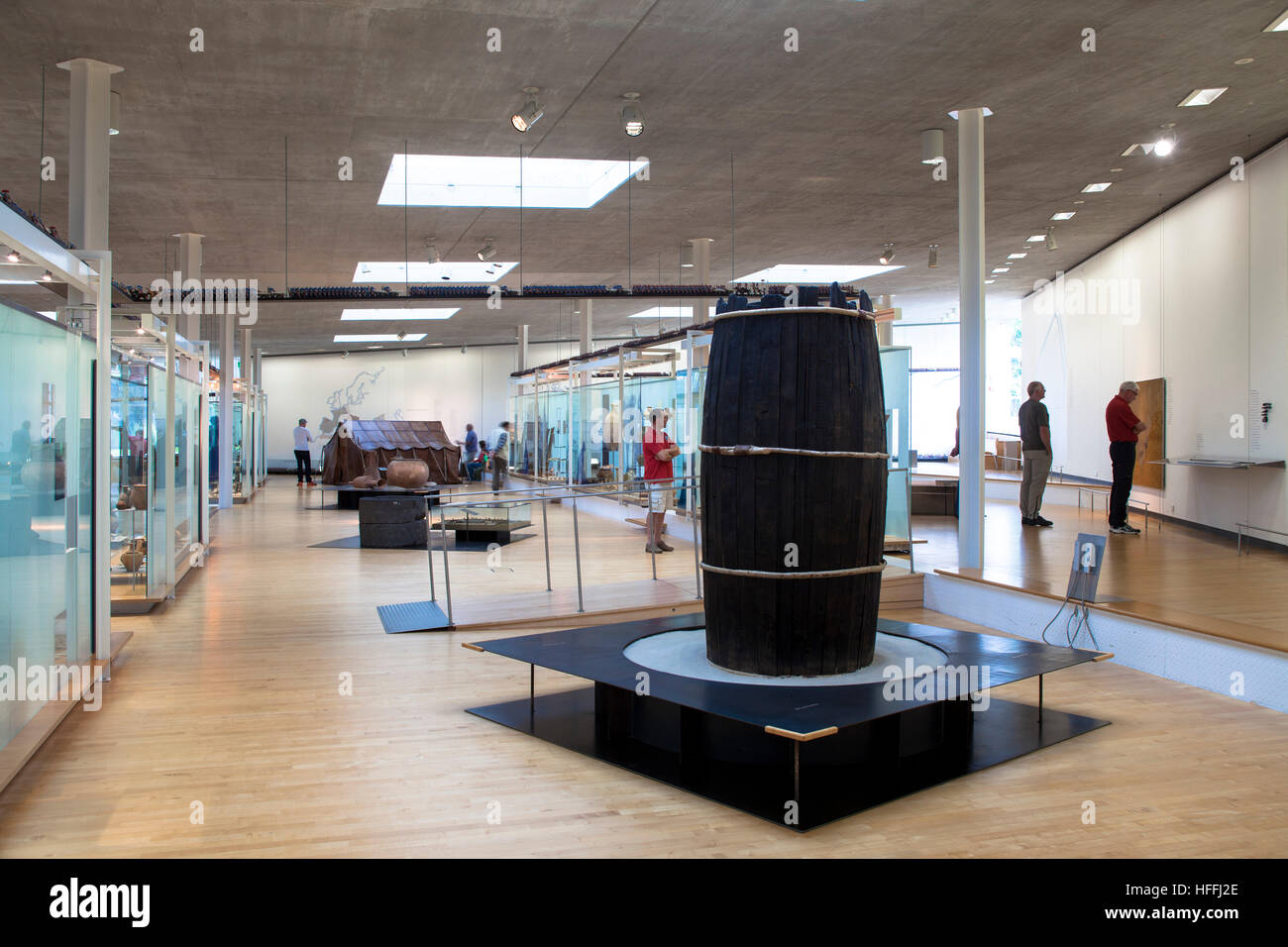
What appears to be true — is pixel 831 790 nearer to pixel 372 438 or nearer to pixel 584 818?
pixel 584 818

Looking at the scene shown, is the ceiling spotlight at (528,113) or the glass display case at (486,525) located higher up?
the ceiling spotlight at (528,113)

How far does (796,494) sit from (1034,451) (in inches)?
301

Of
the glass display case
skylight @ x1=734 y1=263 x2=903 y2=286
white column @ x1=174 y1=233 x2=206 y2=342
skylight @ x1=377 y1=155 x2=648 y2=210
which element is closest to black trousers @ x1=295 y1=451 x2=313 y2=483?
white column @ x1=174 y1=233 x2=206 y2=342

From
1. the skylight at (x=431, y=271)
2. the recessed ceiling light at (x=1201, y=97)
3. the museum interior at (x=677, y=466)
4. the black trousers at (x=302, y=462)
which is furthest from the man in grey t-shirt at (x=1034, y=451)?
the black trousers at (x=302, y=462)

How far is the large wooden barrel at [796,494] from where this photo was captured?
4418 millimetres

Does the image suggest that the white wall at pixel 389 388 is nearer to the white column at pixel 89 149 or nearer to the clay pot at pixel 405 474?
the clay pot at pixel 405 474

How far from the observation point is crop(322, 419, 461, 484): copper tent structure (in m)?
22.1

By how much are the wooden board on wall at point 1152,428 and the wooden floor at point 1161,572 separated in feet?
2.71

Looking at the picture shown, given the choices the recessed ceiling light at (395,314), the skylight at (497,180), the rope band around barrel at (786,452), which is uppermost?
the recessed ceiling light at (395,314)

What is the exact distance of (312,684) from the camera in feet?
18.1

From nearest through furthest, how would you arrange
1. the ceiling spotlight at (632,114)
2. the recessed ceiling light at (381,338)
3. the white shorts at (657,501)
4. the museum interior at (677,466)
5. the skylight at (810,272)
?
the museum interior at (677,466)
the ceiling spotlight at (632,114)
the white shorts at (657,501)
the skylight at (810,272)
the recessed ceiling light at (381,338)

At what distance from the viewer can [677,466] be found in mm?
12836

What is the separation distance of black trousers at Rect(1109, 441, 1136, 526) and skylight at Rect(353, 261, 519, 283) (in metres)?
9.27
